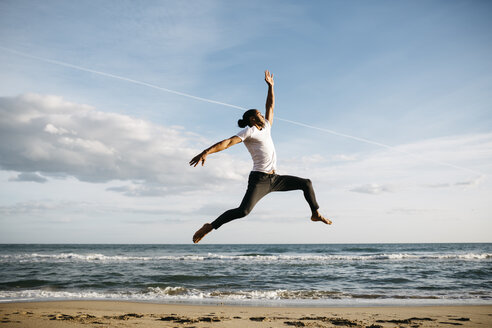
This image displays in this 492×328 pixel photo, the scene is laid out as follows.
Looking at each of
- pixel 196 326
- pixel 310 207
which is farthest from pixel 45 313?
pixel 310 207

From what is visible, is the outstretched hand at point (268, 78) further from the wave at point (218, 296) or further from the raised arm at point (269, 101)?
the wave at point (218, 296)

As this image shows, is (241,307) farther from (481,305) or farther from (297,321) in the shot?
(481,305)

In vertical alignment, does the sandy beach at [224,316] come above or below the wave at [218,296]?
above

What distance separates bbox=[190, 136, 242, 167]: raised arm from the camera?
4.27m

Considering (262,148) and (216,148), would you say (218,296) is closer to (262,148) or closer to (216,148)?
(262,148)

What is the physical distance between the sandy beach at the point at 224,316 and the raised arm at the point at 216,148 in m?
3.48

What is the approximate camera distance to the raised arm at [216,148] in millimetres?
4267

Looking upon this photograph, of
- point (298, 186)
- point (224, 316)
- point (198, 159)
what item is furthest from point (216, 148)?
point (224, 316)

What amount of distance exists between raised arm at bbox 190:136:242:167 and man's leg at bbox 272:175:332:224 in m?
0.85

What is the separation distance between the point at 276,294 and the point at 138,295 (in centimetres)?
412

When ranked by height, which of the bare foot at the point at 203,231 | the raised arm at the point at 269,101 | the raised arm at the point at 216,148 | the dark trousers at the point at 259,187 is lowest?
the bare foot at the point at 203,231

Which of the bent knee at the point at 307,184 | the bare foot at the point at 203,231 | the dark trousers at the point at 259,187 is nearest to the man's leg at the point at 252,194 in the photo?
the dark trousers at the point at 259,187

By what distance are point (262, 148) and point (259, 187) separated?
0.53m

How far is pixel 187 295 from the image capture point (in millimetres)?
10773
